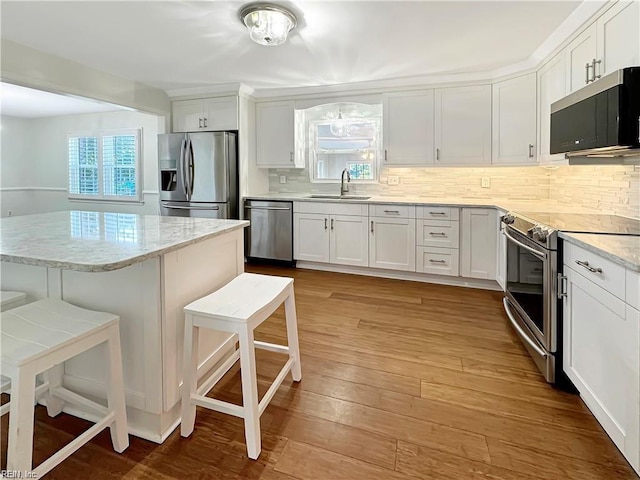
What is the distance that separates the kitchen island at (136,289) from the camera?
1437 mm

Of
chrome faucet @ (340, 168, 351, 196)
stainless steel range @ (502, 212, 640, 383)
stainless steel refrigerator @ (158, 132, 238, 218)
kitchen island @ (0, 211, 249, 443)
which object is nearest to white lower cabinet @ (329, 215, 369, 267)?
chrome faucet @ (340, 168, 351, 196)

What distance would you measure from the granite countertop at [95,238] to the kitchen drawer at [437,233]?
232cm

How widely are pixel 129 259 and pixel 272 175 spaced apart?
4.05m

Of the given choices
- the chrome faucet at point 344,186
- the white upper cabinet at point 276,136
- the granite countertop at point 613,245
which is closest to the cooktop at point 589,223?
the granite countertop at point 613,245

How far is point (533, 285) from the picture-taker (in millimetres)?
2176

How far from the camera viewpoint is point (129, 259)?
1232mm

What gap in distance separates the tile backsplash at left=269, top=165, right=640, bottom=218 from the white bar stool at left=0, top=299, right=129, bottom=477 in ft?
10.2

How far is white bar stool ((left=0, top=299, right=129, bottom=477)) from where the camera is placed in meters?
1.11

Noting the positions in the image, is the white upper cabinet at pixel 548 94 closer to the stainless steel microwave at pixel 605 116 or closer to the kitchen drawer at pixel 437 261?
the stainless steel microwave at pixel 605 116

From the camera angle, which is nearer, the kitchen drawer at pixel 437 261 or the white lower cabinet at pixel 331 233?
the kitchen drawer at pixel 437 261

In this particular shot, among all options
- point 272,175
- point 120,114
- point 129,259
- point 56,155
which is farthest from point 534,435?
point 56,155

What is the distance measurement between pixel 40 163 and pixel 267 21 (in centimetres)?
667

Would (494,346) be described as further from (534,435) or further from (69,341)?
(69,341)

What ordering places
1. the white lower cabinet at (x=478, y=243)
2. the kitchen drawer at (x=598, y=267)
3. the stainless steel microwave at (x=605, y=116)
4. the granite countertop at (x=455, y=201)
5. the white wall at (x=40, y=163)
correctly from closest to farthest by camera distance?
1. the kitchen drawer at (x=598, y=267)
2. the stainless steel microwave at (x=605, y=116)
3. the granite countertop at (x=455, y=201)
4. the white lower cabinet at (x=478, y=243)
5. the white wall at (x=40, y=163)
